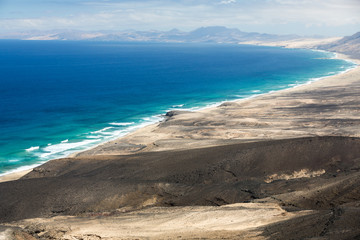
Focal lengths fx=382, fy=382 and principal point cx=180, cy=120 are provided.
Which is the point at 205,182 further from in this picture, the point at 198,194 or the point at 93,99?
the point at 93,99

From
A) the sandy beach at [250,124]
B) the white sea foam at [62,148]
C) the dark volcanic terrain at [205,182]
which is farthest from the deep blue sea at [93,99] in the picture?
the dark volcanic terrain at [205,182]

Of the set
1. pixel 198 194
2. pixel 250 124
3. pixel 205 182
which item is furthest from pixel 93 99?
pixel 198 194

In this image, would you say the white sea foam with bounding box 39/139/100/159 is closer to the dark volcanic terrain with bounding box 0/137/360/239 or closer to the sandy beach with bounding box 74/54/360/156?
the sandy beach with bounding box 74/54/360/156

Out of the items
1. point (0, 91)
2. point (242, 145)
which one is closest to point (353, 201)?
point (242, 145)

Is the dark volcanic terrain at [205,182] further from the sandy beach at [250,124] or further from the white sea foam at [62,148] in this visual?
the white sea foam at [62,148]

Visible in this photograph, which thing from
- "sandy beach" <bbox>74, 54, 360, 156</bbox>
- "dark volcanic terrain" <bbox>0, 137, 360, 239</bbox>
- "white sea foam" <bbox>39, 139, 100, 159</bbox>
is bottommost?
"white sea foam" <bbox>39, 139, 100, 159</bbox>

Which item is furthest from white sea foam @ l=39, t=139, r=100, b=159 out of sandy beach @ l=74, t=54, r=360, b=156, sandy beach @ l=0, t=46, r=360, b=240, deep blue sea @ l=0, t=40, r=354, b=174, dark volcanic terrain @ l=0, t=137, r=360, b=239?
dark volcanic terrain @ l=0, t=137, r=360, b=239

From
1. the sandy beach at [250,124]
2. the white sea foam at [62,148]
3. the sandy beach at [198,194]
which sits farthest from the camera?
the white sea foam at [62,148]

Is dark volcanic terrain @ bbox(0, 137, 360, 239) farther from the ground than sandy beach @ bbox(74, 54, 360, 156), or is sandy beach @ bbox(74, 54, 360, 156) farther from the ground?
dark volcanic terrain @ bbox(0, 137, 360, 239)

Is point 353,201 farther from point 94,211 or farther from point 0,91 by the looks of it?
point 0,91
